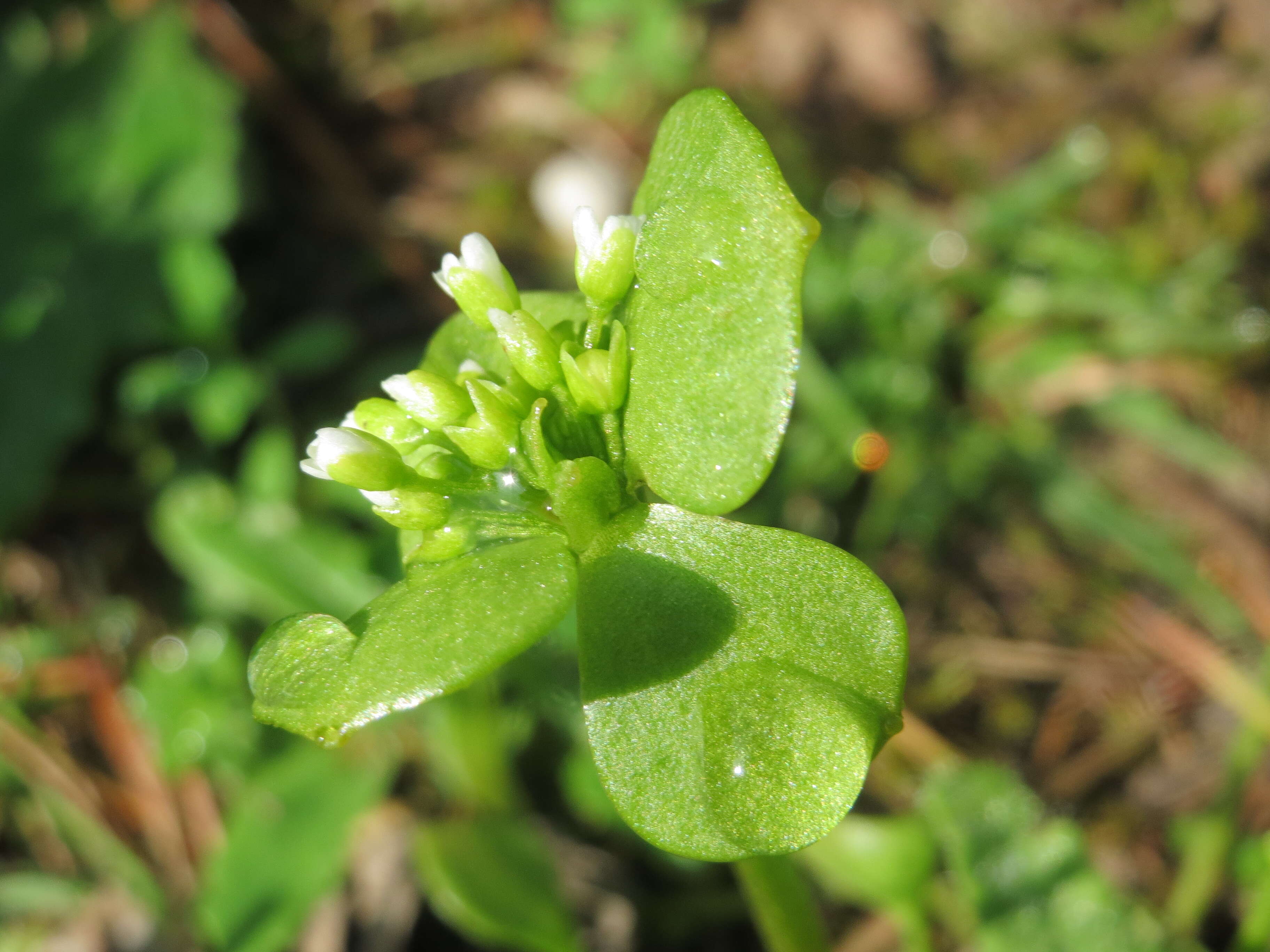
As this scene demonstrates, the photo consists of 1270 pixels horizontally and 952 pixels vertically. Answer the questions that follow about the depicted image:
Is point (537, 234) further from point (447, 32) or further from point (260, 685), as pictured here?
point (260, 685)

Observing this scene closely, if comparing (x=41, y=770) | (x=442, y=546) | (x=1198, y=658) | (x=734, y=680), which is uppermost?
(x=442, y=546)

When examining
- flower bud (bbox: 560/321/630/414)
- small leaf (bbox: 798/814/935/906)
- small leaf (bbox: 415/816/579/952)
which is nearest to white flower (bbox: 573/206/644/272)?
flower bud (bbox: 560/321/630/414)

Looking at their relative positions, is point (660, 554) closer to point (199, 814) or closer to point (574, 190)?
point (199, 814)

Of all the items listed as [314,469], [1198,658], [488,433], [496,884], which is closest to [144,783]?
[496,884]

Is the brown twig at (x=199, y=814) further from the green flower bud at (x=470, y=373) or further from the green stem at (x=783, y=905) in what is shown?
the green flower bud at (x=470, y=373)

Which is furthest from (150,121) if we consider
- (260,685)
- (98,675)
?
(260,685)
